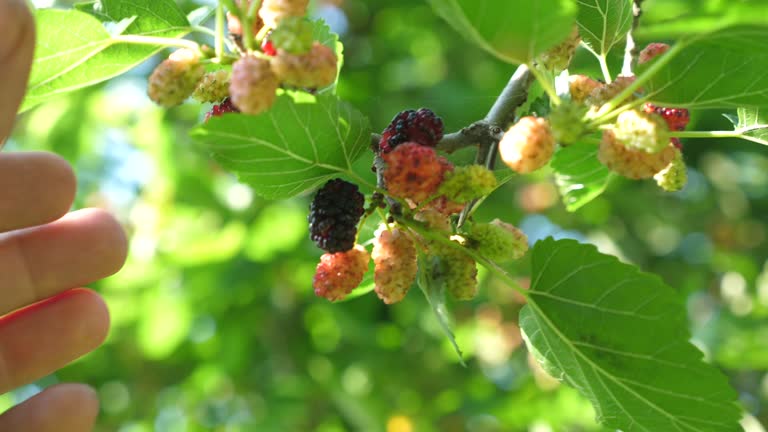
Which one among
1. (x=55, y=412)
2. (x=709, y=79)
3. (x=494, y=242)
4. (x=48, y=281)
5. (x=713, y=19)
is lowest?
(x=55, y=412)

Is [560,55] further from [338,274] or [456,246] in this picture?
[338,274]

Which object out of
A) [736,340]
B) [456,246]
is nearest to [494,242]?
[456,246]

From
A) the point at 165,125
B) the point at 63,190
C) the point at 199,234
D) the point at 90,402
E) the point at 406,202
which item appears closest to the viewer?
the point at 406,202

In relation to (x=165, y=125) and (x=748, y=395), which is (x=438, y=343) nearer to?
(x=748, y=395)

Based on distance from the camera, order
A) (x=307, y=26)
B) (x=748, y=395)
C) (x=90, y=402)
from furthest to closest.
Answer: (x=748, y=395) < (x=90, y=402) < (x=307, y=26)

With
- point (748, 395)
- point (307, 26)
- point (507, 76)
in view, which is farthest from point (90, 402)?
point (748, 395)

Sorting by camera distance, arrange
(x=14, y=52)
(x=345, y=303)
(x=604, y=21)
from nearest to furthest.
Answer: (x=14, y=52)
(x=604, y=21)
(x=345, y=303)

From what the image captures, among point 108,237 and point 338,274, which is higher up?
point 338,274
